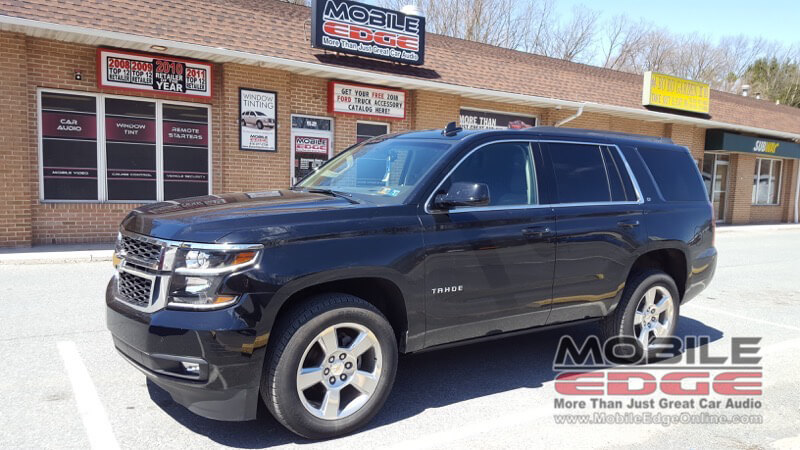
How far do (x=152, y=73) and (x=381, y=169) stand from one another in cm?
847

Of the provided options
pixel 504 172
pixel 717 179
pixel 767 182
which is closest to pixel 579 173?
pixel 504 172

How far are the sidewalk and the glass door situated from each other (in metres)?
21.1

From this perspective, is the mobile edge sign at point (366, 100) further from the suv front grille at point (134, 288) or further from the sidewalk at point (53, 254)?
the suv front grille at point (134, 288)

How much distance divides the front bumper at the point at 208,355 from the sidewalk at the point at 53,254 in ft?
23.6

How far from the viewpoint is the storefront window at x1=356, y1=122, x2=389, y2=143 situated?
45.5ft

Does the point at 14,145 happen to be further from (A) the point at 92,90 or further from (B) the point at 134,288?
(B) the point at 134,288

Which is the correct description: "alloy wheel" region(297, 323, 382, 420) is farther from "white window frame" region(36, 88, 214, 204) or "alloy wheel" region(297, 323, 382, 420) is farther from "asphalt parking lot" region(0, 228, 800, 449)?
"white window frame" region(36, 88, 214, 204)

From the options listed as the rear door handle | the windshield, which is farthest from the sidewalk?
the rear door handle

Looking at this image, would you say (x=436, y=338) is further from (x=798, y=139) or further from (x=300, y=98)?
(x=798, y=139)

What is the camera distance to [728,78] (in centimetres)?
4634

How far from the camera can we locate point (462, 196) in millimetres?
3734

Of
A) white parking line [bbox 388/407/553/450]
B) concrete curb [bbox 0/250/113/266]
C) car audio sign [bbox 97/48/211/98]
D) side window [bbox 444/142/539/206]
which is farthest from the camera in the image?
car audio sign [bbox 97/48/211/98]

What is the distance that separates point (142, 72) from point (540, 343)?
9.17 meters

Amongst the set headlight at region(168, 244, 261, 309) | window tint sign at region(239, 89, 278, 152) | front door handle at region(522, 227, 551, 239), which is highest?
window tint sign at region(239, 89, 278, 152)
